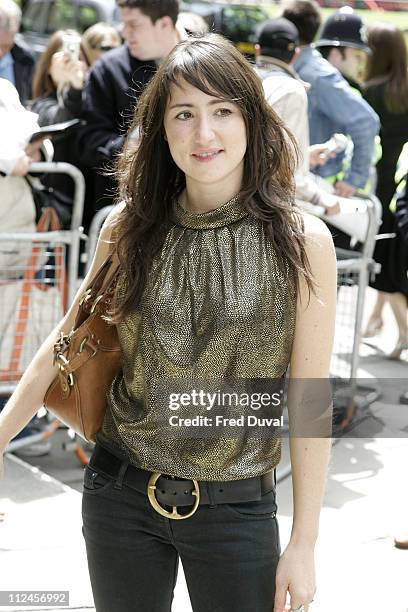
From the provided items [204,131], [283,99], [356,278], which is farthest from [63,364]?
[356,278]

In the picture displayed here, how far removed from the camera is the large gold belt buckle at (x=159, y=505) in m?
2.02

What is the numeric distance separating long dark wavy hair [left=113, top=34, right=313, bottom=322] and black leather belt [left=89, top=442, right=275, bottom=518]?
1.12 ft

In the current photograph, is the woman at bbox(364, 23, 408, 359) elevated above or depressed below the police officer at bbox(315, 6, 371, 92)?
below

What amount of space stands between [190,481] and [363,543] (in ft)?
7.82

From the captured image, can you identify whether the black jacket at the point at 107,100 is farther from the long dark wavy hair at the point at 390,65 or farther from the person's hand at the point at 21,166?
the long dark wavy hair at the point at 390,65

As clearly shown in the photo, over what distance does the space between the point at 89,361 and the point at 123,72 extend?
3243 millimetres

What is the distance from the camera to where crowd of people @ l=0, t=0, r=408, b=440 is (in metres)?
4.63

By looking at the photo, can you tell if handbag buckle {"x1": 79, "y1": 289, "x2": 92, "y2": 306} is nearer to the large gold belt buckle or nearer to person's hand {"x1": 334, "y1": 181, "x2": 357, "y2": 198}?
the large gold belt buckle

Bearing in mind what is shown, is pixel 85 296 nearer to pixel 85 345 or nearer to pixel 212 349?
pixel 85 345

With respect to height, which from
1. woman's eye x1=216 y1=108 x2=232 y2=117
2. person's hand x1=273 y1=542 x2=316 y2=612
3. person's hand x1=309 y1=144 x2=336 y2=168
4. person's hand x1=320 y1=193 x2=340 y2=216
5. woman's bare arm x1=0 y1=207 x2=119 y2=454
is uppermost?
woman's eye x1=216 y1=108 x2=232 y2=117

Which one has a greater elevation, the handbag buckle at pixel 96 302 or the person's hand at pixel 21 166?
the handbag buckle at pixel 96 302

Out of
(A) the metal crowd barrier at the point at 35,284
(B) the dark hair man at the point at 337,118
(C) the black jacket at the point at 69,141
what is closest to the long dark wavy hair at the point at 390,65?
(B) the dark hair man at the point at 337,118

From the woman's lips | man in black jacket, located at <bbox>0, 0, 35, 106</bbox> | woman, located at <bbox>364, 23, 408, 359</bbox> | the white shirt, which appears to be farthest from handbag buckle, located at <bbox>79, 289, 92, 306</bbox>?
woman, located at <bbox>364, 23, 408, 359</bbox>

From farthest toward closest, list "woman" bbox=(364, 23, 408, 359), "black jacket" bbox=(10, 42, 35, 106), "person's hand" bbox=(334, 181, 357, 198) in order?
"woman" bbox=(364, 23, 408, 359) → "black jacket" bbox=(10, 42, 35, 106) → "person's hand" bbox=(334, 181, 357, 198)
